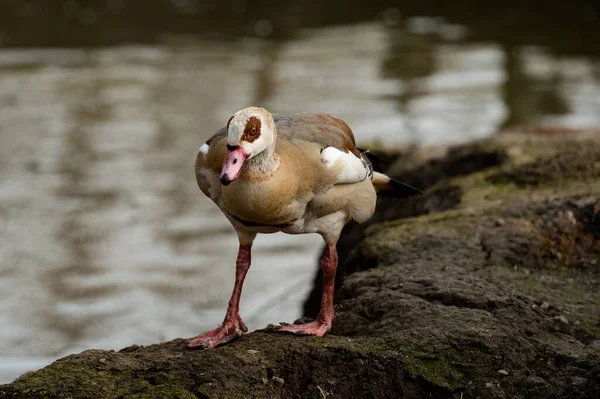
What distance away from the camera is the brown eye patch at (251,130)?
3.32 m

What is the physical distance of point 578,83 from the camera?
11.1m

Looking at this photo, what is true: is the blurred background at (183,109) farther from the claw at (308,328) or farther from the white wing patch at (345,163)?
the white wing patch at (345,163)

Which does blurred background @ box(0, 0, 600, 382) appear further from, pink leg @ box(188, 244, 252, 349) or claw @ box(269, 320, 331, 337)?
claw @ box(269, 320, 331, 337)

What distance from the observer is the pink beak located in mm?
3225

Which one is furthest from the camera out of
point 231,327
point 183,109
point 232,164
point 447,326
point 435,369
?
point 183,109

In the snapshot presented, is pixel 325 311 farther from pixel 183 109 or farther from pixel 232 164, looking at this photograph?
pixel 183 109

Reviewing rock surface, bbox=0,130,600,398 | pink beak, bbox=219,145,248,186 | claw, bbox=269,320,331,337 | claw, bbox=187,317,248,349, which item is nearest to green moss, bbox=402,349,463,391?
rock surface, bbox=0,130,600,398

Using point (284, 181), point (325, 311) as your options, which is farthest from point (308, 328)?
point (284, 181)

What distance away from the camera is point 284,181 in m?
3.48

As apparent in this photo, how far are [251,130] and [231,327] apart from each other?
2.95 ft

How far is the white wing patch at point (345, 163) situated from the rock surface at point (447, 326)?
57 cm

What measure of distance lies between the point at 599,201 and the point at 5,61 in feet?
28.9

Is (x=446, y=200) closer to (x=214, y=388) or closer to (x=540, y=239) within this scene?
(x=540, y=239)

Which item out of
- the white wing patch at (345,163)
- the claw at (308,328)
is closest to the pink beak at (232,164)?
the white wing patch at (345,163)
